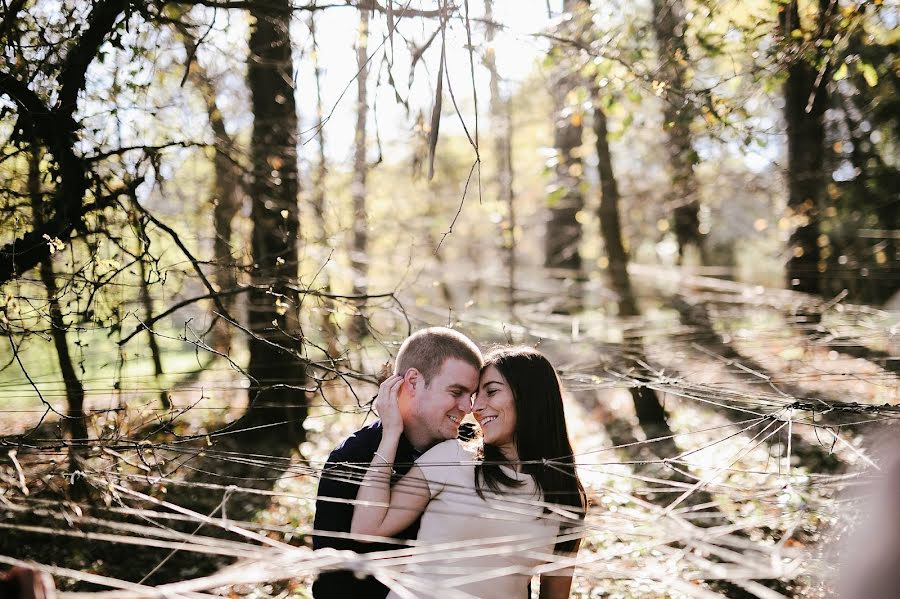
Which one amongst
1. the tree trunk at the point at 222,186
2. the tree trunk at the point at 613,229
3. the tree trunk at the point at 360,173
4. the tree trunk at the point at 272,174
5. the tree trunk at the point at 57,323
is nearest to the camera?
Answer: the tree trunk at the point at 57,323

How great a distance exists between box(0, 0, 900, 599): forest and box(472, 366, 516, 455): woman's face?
245 mm

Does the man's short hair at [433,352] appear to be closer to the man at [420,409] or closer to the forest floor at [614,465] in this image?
the man at [420,409]

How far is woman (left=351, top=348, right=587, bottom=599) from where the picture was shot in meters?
1.90

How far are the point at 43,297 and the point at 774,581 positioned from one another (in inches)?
145

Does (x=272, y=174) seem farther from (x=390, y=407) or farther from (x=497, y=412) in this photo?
(x=497, y=412)

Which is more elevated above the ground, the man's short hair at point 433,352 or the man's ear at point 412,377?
the man's short hair at point 433,352

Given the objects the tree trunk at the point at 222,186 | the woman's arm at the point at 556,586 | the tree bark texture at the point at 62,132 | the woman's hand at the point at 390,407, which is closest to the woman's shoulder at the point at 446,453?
the woman's hand at the point at 390,407

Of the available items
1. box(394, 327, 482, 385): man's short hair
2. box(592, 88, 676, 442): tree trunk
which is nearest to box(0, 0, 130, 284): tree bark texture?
box(394, 327, 482, 385): man's short hair

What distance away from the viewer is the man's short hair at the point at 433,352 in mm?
2227

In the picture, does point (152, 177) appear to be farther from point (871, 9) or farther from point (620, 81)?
point (871, 9)

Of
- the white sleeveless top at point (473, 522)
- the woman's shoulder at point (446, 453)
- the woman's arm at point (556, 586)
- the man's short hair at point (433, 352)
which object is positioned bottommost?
the woman's arm at point (556, 586)

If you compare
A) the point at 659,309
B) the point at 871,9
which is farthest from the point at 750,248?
the point at 871,9

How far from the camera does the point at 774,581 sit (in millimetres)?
3352

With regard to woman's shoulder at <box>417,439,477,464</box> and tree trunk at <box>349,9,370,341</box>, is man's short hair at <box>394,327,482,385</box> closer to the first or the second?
woman's shoulder at <box>417,439,477,464</box>
